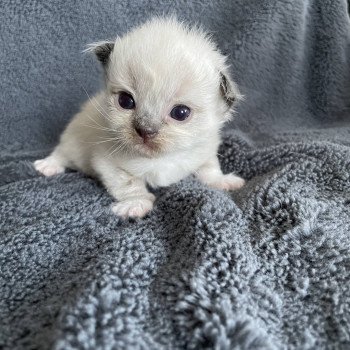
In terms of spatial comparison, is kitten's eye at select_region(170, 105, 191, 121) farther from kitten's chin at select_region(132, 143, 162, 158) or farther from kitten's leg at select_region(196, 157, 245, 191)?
kitten's leg at select_region(196, 157, 245, 191)

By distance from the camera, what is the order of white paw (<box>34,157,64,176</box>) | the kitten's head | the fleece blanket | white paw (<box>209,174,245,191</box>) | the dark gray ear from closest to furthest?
the fleece blanket, the kitten's head, the dark gray ear, white paw (<box>209,174,245,191</box>), white paw (<box>34,157,64,176</box>)

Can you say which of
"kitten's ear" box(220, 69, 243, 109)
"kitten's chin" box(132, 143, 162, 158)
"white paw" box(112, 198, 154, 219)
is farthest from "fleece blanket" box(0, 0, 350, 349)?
"kitten's ear" box(220, 69, 243, 109)

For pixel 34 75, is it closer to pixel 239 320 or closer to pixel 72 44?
pixel 72 44

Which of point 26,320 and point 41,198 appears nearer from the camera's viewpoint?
point 26,320

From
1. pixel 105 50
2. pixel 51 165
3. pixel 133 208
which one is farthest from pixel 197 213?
pixel 51 165

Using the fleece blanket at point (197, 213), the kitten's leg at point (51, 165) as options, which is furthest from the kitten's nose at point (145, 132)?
the kitten's leg at point (51, 165)

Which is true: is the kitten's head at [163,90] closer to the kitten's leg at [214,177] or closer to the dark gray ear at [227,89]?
the dark gray ear at [227,89]

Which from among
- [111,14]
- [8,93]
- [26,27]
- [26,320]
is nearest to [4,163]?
[8,93]
